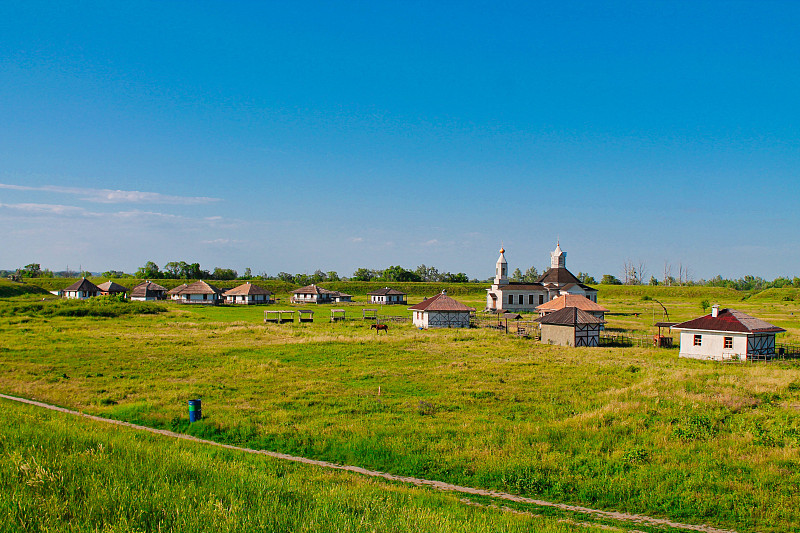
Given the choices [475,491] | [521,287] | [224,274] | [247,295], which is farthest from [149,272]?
[475,491]

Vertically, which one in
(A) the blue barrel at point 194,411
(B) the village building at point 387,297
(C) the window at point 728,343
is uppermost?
(B) the village building at point 387,297

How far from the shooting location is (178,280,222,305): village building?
8712cm

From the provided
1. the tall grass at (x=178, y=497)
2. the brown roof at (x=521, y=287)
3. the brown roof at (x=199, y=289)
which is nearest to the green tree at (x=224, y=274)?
the brown roof at (x=199, y=289)

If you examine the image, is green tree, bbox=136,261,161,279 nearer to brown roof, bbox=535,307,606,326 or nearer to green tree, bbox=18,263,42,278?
green tree, bbox=18,263,42,278

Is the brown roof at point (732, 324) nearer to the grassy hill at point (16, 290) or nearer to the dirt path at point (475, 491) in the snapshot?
the dirt path at point (475, 491)

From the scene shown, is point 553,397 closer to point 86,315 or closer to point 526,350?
point 526,350

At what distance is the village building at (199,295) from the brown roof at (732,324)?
74.2 meters

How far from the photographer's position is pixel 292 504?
291 inches

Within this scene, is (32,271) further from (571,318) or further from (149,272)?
(571,318)

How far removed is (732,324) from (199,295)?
258ft

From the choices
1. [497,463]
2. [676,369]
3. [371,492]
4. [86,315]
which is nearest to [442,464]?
[497,463]

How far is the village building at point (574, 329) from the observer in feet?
124

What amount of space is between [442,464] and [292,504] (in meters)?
6.15

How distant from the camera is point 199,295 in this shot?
87.8 meters
